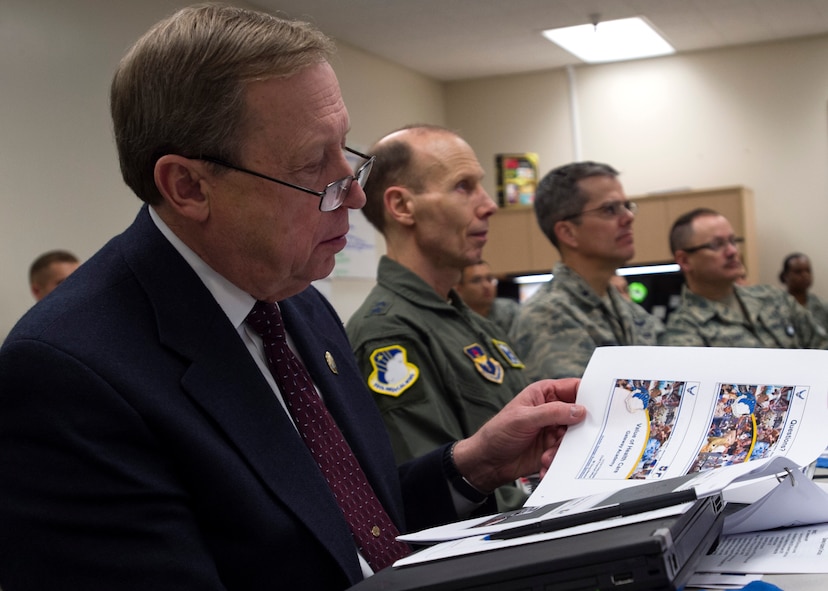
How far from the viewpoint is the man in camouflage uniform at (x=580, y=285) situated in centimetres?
279

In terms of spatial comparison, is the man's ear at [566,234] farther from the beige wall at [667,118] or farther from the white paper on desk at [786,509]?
the beige wall at [667,118]

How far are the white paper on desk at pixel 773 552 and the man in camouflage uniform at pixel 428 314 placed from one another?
832 millimetres

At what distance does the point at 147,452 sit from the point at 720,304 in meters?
3.38

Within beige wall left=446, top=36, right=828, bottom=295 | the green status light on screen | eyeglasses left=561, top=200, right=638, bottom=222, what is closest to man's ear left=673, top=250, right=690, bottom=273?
eyeglasses left=561, top=200, right=638, bottom=222

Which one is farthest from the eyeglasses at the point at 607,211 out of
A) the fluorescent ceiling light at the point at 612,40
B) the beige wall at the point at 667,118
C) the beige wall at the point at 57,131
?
the fluorescent ceiling light at the point at 612,40

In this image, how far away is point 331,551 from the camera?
1.06 meters

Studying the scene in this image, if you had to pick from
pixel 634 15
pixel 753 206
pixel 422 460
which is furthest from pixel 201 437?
pixel 753 206

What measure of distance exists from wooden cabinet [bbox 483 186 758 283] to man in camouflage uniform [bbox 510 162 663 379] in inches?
145

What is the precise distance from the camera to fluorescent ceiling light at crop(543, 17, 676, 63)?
22.3ft

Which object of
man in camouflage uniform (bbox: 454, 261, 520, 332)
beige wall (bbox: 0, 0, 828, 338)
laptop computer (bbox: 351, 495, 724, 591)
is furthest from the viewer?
beige wall (bbox: 0, 0, 828, 338)

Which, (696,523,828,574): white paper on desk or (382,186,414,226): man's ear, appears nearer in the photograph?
(696,523,828,574): white paper on desk

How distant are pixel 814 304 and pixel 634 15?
2.44 meters

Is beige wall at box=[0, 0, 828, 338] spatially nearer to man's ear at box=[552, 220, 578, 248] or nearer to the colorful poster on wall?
the colorful poster on wall

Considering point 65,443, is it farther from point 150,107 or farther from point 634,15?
point 634,15
